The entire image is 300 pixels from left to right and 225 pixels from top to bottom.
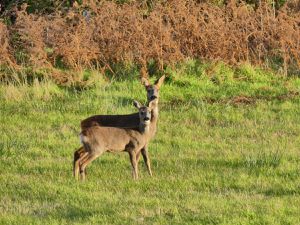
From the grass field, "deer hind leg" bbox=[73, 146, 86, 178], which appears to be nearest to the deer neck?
the grass field

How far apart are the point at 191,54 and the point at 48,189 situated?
8.74 meters

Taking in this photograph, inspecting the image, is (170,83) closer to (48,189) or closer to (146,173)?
(146,173)

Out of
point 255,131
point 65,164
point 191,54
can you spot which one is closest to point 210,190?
point 65,164

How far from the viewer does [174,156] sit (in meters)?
12.0

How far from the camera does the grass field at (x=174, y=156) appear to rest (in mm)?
8845

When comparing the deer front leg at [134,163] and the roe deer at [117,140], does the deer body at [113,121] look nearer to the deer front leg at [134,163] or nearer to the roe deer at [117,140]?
the roe deer at [117,140]

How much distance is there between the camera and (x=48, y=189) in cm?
990

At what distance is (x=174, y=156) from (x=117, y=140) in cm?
133

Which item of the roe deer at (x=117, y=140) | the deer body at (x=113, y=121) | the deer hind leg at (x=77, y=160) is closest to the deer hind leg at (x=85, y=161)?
the roe deer at (x=117, y=140)

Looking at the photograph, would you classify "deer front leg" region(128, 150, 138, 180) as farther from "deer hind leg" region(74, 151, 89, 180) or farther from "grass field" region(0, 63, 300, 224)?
"deer hind leg" region(74, 151, 89, 180)

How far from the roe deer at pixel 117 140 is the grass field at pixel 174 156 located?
9.9 inches

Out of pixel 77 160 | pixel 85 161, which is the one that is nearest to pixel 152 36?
pixel 77 160

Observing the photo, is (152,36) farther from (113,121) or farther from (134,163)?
(134,163)

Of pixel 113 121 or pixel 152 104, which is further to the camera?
pixel 113 121
